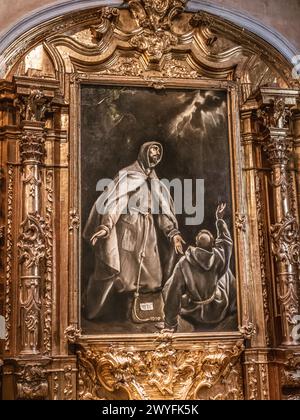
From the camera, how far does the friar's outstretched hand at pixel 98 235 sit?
693 cm

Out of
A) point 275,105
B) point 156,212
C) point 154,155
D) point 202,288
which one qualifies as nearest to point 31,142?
point 154,155

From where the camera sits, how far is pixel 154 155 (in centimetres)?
728

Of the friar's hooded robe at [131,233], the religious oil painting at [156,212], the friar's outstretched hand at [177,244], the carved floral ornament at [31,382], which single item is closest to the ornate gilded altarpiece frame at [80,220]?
the carved floral ornament at [31,382]

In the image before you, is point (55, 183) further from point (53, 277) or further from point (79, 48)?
point (79, 48)

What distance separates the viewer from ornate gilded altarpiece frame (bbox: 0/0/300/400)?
666 cm

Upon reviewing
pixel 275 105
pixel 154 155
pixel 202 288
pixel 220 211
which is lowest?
pixel 202 288

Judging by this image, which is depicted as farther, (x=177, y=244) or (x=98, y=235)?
(x=177, y=244)

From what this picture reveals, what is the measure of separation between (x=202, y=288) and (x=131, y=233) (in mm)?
998

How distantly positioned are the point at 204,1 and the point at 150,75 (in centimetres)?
122

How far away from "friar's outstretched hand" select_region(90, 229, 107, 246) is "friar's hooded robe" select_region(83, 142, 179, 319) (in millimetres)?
32

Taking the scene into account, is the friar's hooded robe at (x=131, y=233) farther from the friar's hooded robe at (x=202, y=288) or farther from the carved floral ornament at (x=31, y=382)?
the carved floral ornament at (x=31, y=382)

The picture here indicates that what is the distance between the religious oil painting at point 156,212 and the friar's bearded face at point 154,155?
0.01 m

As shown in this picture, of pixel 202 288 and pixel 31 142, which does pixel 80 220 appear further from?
pixel 202 288

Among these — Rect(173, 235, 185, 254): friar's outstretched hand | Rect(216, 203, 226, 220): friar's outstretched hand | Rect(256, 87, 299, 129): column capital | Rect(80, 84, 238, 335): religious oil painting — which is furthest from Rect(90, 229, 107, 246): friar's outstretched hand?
Rect(256, 87, 299, 129): column capital
